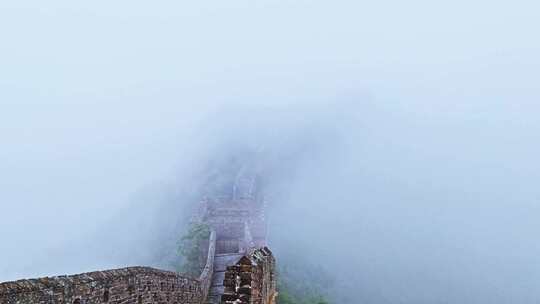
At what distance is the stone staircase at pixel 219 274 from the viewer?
87.0ft

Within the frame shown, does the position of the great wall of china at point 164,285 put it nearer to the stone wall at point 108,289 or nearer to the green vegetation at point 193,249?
the stone wall at point 108,289

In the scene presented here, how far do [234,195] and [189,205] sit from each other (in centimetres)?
437

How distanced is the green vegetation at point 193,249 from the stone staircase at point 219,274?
33.4 inches

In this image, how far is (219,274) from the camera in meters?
30.5

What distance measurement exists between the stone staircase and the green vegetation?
2.78 ft

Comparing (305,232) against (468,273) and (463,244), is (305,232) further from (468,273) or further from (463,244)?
(463,244)

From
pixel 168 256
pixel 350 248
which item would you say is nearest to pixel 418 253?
pixel 350 248

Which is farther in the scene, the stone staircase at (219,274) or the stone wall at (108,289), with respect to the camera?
the stone staircase at (219,274)

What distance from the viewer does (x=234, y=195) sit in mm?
51969

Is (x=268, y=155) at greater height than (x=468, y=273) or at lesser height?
greater

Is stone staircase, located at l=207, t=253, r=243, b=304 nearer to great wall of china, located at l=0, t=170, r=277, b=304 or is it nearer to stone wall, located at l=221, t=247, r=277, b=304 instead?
great wall of china, located at l=0, t=170, r=277, b=304

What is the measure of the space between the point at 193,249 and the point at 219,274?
3.79 m

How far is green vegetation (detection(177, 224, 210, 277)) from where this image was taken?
31.5 metres

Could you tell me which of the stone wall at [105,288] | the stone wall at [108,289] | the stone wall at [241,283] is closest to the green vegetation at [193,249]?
the stone wall at [108,289]
